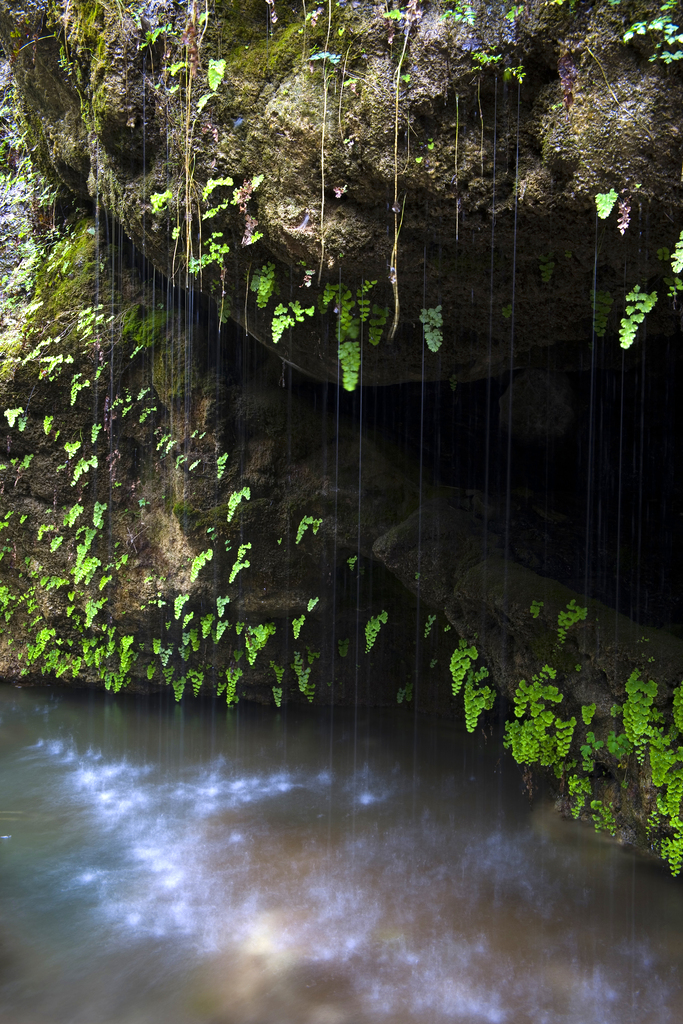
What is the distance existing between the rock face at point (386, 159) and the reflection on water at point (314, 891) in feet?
10.8

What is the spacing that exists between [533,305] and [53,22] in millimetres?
3593

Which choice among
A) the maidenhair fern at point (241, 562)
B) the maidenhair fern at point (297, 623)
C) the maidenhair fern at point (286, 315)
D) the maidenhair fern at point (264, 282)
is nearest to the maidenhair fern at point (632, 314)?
the maidenhair fern at point (286, 315)

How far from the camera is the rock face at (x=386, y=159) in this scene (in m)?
3.18

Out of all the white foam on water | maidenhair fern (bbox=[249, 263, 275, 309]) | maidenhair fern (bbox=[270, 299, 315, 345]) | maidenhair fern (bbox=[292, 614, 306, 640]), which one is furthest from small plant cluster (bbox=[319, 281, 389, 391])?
the white foam on water

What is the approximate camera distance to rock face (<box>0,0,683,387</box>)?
3182mm

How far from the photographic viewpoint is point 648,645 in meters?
4.34

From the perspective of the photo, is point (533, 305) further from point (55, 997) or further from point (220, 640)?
point (55, 997)

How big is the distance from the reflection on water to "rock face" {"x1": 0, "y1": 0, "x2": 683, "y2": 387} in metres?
3.29

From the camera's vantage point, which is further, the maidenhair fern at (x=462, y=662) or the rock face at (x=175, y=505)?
the rock face at (x=175, y=505)

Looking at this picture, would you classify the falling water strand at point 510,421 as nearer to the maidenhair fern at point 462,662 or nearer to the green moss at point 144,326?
the maidenhair fern at point 462,662

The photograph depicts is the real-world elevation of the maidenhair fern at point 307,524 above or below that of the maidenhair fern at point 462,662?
above

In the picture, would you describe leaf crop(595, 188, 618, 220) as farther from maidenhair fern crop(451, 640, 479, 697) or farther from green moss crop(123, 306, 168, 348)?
green moss crop(123, 306, 168, 348)

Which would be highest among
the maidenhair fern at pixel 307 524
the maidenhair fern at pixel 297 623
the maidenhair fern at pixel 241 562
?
the maidenhair fern at pixel 307 524

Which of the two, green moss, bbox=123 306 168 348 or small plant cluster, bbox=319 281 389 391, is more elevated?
green moss, bbox=123 306 168 348
